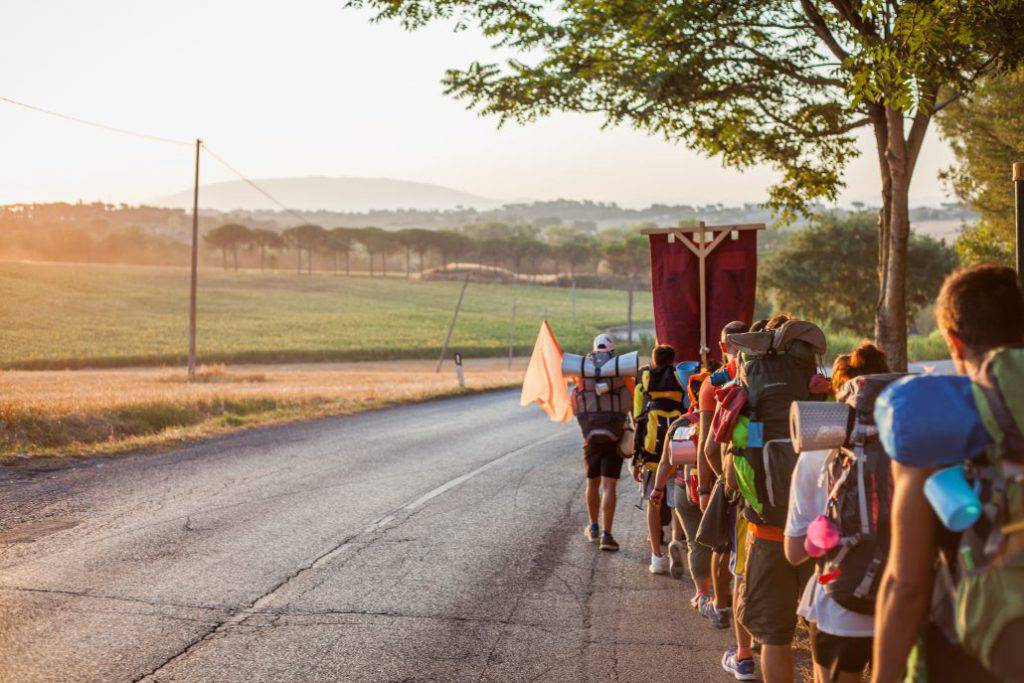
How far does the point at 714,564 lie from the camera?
6.79m

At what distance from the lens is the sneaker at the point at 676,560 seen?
8.41 m

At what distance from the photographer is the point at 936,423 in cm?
255

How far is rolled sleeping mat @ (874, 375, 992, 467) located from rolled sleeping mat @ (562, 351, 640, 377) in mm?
6450

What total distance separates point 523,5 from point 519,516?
589 cm

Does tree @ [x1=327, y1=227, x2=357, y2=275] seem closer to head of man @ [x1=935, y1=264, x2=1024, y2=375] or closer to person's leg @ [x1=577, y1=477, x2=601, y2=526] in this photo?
person's leg @ [x1=577, y1=477, x2=601, y2=526]

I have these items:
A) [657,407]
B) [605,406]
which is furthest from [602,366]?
[657,407]

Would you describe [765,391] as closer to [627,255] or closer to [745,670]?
[745,670]

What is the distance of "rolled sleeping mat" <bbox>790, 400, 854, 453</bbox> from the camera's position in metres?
3.54

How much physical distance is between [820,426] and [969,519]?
106 cm

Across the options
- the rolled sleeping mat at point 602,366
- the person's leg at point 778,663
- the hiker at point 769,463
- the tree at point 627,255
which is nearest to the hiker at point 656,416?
the rolled sleeping mat at point 602,366

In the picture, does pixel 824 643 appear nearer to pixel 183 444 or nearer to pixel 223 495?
pixel 223 495

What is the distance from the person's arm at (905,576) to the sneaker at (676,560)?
5.69m

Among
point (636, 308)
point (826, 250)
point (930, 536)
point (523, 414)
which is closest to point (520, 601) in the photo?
point (930, 536)

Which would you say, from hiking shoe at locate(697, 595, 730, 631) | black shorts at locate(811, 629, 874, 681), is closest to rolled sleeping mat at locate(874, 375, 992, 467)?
black shorts at locate(811, 629, 874, 681)
